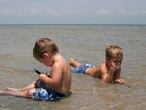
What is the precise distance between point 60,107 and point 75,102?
1.12ft

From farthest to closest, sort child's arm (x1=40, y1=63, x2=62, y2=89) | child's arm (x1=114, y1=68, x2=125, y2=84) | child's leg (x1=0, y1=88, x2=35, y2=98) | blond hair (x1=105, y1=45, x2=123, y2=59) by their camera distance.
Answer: child's arm (x1=114, y1=68, x2=125, y2=84) < blond hair (x1=105, y1=45, x2=123, y2=59) < child's leg (x1=0, y1=88, x2=35, y2=98) < child's arm (x1=40, y1=63, x2=62, y2=89)

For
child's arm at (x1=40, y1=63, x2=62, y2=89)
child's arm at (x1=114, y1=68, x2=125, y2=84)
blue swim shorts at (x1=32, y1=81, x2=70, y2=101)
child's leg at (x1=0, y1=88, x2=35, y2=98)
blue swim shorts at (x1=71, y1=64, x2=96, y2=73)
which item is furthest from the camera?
blue swim shorts at (x1=71, y1=64, x2=96, y2=73)

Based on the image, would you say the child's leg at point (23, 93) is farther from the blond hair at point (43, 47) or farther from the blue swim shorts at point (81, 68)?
the blue swim shorts at point (81, 68)

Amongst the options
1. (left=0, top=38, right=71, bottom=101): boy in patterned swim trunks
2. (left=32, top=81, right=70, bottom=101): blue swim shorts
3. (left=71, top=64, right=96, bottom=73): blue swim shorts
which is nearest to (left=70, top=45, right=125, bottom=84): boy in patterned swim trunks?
(left=71, top=64, right=96, bottom=73): blue swim shorts

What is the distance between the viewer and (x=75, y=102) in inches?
191

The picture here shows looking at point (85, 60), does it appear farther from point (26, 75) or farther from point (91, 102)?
point (91, 102)

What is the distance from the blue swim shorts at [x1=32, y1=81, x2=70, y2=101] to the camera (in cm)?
494

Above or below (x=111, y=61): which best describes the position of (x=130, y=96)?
below

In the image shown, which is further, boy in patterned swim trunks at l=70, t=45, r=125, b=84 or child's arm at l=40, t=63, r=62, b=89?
boy in patterned swim trunks at l=70, t=45, r=125, b=84

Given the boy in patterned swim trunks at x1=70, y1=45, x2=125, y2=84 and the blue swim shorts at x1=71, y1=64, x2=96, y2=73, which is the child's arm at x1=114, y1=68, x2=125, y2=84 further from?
the blue swim shorts at x1=71, y1=64, x2=96, y2=73

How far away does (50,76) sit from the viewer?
495 cm

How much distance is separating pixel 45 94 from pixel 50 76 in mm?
268

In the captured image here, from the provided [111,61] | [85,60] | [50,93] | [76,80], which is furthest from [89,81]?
[85,60]

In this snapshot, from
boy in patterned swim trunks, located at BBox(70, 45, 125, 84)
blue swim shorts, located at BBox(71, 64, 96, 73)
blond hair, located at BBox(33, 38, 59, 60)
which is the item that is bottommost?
blue swim shorts, located at BBox(71, 64, 96, 73)
